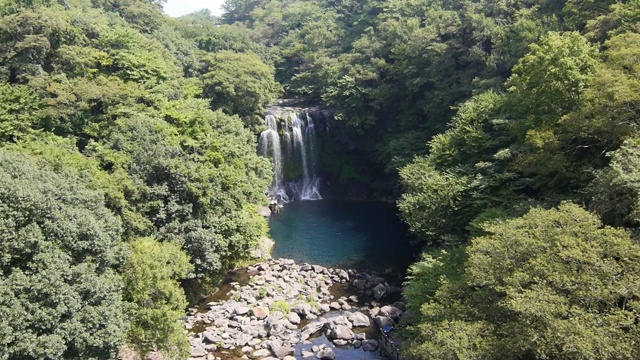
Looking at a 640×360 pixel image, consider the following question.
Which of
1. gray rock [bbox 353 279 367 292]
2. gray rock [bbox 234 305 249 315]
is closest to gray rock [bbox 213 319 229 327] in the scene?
gray rock [bbox 234 305 249 315]

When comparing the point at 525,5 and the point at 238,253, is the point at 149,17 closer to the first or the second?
the point at 238,253

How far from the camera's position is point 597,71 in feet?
58.8

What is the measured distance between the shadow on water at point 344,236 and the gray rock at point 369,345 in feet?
26.2

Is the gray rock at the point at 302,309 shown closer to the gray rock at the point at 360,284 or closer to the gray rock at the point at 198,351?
the gray rock at the point at 360,284

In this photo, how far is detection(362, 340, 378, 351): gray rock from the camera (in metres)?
19.7

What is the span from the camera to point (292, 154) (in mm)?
43312

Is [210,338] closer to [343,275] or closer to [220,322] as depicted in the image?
[220,322]

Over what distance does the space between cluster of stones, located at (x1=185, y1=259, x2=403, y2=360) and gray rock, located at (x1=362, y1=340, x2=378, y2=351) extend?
44 mm

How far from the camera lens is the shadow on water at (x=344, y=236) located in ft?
97.1

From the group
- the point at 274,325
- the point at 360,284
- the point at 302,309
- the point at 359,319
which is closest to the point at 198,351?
the point at 274,325

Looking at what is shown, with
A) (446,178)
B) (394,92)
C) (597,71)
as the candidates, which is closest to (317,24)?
(394,92)

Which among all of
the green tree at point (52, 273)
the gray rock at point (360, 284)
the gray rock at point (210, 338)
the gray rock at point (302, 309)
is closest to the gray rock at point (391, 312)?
the gray rock at point (360, 284)

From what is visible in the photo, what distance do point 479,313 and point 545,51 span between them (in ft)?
43.9

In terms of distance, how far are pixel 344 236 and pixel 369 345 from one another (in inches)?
563
